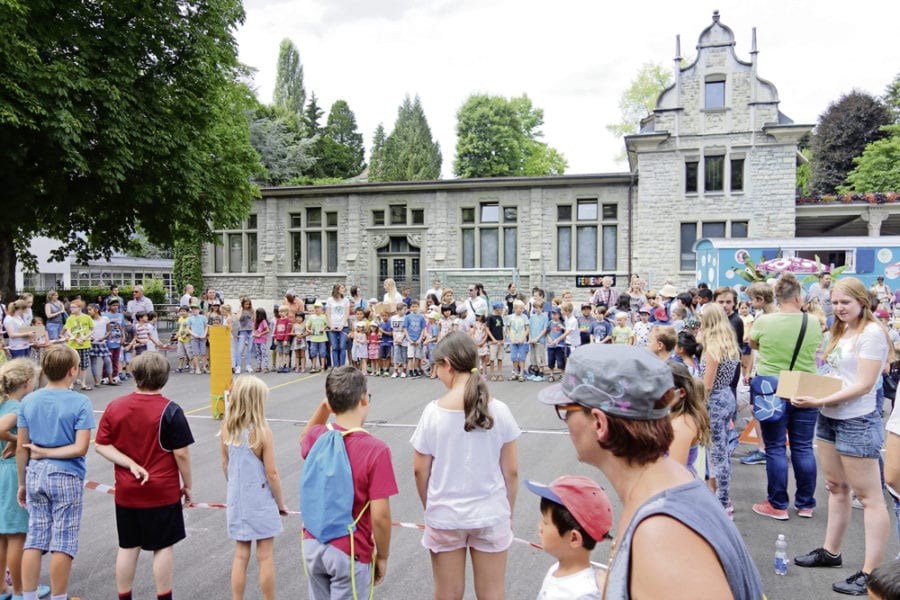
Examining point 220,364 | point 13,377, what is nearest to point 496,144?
point 220,364

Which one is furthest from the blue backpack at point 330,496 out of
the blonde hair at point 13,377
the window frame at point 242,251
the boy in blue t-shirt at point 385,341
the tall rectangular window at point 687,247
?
the window frame at point 242,251

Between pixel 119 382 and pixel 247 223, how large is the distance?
1868cm

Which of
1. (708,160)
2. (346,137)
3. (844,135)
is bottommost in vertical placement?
(708,160)

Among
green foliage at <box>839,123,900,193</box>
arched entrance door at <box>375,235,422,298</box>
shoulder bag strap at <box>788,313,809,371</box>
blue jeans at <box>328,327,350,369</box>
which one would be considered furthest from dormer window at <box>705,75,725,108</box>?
shoulder bag strap at <box>788,313,809,371</box>

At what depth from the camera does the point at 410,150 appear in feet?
200

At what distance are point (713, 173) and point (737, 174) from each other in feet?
3.18

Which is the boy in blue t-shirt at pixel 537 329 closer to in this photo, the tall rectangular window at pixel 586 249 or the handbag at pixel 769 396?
the handbag at pixel 769 396

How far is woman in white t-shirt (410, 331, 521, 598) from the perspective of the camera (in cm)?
327

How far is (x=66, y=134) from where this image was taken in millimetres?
14312

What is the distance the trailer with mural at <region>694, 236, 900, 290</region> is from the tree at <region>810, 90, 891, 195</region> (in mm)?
32869

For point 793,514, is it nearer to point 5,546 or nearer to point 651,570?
point 651,570

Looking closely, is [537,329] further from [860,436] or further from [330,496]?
[330,496]

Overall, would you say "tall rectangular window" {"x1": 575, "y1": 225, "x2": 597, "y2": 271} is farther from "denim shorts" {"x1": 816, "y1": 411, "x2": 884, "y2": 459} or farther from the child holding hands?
the child holding hands

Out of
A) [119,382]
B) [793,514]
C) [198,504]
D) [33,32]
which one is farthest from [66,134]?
[793,514]
